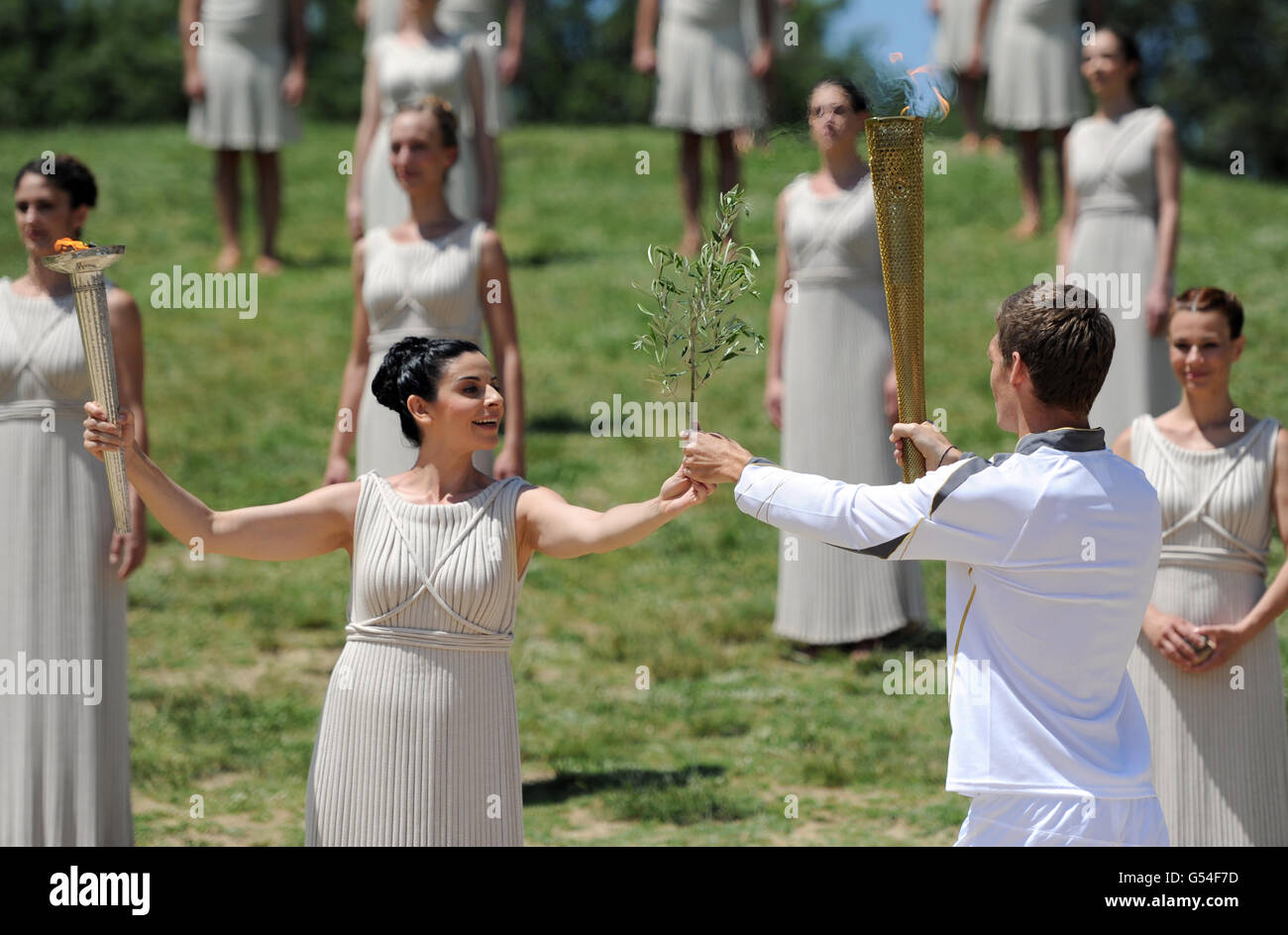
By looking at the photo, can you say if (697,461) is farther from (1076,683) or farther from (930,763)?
(930,763)

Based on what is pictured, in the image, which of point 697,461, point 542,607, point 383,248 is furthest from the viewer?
point 542,607

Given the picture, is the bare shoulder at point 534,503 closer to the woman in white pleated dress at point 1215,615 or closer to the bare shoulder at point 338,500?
the bare shoulder at point 338,500

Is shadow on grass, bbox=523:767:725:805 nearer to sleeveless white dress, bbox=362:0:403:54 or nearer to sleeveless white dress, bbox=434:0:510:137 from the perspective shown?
sleeveless white dress, bbox=434:0:510:137

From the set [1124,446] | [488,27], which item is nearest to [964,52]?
[488,27]

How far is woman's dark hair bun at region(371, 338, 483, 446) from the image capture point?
4828 millimetres

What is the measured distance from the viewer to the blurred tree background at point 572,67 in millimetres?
39281

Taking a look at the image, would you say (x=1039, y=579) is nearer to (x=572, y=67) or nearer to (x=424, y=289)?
(x=424, y=289)

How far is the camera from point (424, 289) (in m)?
7.14

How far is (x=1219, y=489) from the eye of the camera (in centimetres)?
580

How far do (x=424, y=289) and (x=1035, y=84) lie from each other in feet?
31.8

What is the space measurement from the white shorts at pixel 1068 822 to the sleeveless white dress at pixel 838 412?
4.56 m

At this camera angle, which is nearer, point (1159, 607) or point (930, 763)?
point (1159, 607)
